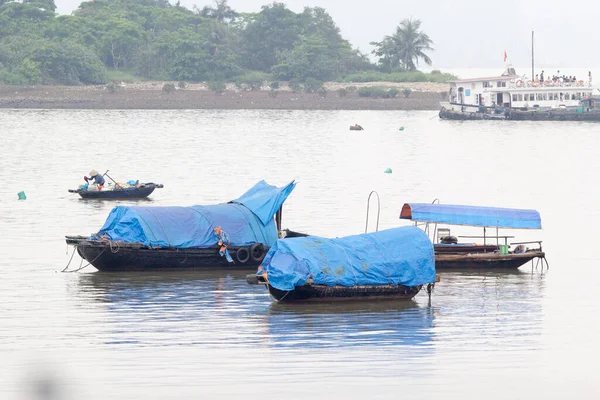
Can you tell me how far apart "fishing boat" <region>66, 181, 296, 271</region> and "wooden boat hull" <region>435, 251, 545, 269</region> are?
4644mm

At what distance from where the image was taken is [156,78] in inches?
5797

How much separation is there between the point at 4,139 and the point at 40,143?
4.65 m

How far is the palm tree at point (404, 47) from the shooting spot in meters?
158

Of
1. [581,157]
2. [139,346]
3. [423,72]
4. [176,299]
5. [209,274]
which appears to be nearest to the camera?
[139,346]

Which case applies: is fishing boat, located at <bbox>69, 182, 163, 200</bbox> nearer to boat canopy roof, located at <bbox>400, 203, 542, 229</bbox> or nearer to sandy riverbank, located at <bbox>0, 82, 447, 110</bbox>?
boat canopy roof, located at <bbox>400, 203, 542, 229</bbox>

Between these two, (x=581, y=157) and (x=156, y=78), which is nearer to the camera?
(x=581, y=157)

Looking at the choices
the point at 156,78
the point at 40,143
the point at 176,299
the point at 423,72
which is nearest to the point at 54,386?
the point at 176,299

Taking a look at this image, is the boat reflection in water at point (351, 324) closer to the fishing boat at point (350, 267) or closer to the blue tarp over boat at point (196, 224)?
the fishing boat at point (350, 267)

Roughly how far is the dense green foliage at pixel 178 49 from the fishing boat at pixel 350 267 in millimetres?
119912

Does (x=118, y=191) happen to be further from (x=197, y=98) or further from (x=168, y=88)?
(x=197, y=98)

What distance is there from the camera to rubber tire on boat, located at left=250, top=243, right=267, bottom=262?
1176 inches

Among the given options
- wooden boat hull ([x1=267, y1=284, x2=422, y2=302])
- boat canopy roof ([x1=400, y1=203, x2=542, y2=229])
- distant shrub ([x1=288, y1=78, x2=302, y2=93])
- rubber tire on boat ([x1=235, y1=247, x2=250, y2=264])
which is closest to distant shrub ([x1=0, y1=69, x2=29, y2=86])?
distant shrub ([x1=288, y1=78, x2=302, y2=93])

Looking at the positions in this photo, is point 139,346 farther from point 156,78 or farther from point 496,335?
point 156,78

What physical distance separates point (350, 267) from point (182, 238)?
6095 mm
